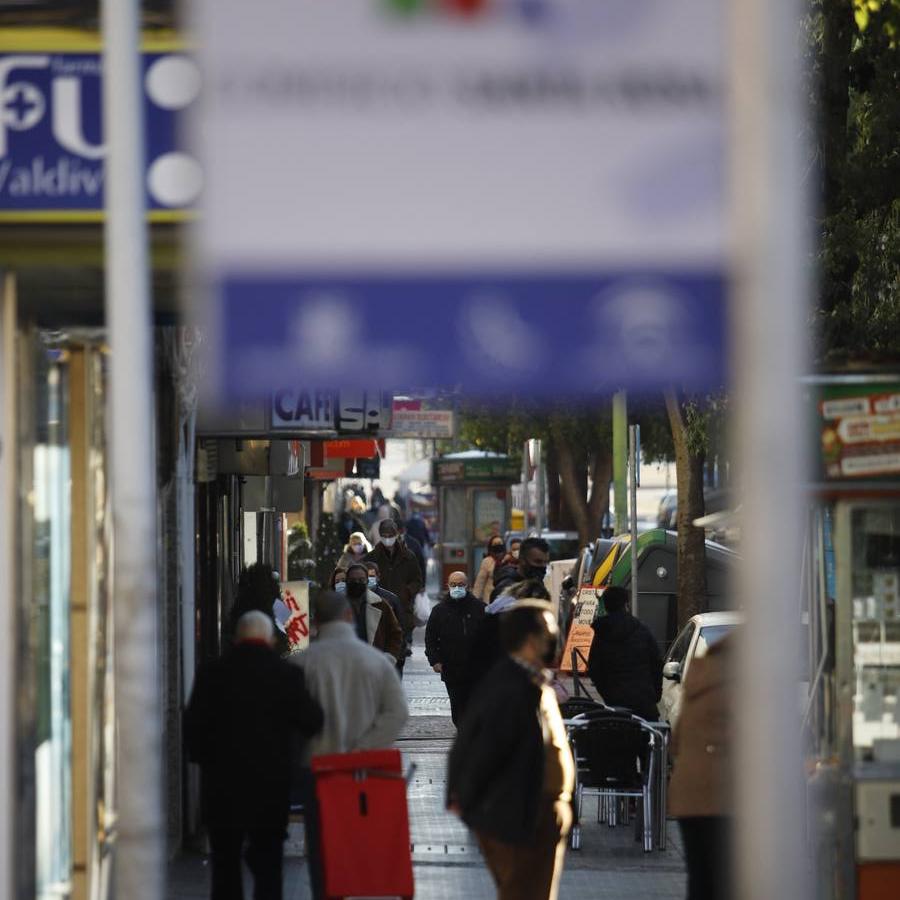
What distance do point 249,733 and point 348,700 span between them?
71 centimetres

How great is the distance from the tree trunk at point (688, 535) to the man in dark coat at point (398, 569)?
295 centimetres

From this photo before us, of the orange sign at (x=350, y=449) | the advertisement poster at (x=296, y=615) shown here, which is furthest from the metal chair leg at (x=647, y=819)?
the orange sign at (x=350, y=449)

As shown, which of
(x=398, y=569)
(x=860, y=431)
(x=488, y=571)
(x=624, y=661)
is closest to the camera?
(x=860, y=431)

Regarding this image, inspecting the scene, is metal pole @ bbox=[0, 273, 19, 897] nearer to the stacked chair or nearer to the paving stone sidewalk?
the paving stone sidewalk

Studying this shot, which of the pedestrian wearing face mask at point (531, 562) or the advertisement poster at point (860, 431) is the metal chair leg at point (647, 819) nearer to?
the advertisement poster at point (860, 431)

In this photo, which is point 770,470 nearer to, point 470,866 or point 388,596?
point 470,866

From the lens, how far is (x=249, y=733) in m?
8.98

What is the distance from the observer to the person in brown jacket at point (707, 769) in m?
8.59

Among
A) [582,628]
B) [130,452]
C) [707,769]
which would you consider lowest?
[707,769]

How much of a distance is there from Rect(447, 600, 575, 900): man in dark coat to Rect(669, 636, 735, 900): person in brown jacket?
20.3 inches

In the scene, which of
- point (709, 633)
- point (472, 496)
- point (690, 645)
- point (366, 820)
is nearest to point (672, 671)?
point (709, 633)

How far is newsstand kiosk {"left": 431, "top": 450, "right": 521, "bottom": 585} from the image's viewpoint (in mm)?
42469

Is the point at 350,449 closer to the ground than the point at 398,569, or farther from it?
farther from it

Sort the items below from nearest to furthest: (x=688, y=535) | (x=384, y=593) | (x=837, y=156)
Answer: (x=837, y=156), (x=384, y=593), (x=688, y=535)
